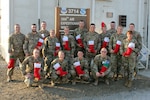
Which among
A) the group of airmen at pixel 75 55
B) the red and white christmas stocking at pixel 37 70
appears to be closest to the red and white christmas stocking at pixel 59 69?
the group of airmen at pixel 75 55

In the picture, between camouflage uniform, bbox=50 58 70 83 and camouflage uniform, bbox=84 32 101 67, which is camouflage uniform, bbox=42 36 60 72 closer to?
camouflage uniform, bbox=50 58 70 83

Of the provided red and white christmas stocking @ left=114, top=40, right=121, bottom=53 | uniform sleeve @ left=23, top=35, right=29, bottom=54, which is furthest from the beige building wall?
red and white christmas stocking @ left=114, top=40, right=121, bottom=53

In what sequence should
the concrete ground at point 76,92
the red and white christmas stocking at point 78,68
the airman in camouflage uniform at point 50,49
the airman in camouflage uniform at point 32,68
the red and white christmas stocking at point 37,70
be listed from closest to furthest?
the concrete ground at point 76,92
the red and white christmas stocking at point 37,70
the airman in camouflage uniform at point 32,68
the red and white christmas stocking at point 78,68
the airman in camouflage uniform at point 50,49

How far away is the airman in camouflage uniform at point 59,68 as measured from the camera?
8484 millimetres

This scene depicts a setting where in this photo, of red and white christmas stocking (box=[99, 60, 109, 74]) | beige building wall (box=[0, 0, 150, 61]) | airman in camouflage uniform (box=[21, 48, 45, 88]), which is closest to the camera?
airman in camouflage uniform (box=[21, 48, 45, 88])

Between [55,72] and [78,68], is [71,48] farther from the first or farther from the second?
[55,72]

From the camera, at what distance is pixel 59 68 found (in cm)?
846

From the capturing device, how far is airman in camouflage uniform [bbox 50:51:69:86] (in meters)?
8.48

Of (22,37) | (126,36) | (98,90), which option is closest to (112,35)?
(126,36)

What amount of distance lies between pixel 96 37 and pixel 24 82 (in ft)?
8.51

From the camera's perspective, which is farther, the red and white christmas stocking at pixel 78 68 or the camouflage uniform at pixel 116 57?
the camouflage uniform at pixel 116 57

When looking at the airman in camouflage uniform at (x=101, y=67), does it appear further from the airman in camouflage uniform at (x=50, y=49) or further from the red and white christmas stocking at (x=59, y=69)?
the airman in camouflage uniform at (x=50, y=49)

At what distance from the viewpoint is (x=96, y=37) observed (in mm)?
9453

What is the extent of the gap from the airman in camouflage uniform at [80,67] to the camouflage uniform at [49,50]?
2.54ft
